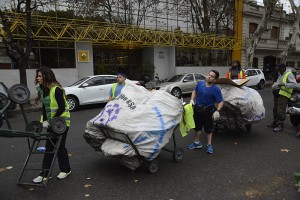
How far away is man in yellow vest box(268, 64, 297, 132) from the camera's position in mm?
6828

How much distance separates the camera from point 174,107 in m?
4.53

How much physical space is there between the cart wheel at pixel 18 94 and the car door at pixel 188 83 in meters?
12.5

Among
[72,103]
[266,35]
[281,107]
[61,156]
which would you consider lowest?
[72,103]

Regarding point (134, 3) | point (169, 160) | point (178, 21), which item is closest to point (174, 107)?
point (169, 160)

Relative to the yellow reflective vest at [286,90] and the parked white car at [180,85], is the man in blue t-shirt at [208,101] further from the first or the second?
the parked white car at [180,85]

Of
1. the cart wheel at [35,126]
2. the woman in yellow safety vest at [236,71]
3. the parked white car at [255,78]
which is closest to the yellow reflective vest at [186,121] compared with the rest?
the cart wheel at [35,126]

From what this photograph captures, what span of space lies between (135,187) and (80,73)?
15.2 metres

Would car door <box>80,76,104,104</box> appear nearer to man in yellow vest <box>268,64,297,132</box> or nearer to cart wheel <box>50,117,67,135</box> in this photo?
man in yellow vest <box>268,64,297,132</box>

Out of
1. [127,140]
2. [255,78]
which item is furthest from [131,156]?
[255,78]

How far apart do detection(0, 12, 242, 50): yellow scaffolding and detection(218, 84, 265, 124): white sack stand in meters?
11.5

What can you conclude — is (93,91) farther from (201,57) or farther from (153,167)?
(201,57)

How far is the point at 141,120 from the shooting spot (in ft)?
13.4

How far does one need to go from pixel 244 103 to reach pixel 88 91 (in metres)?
7.52

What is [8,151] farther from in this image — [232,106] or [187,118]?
[232,106]
